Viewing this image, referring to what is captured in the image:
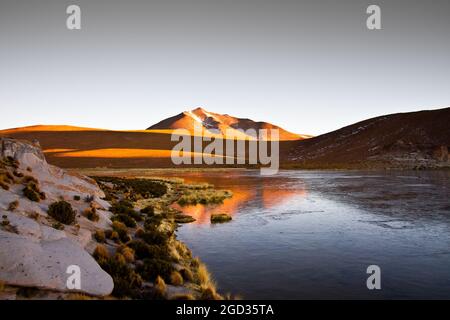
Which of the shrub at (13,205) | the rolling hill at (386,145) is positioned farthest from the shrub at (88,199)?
the rolling hill at (386,145)

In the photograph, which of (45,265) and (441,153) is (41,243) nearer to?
(45,265)

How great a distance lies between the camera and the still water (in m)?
10.4

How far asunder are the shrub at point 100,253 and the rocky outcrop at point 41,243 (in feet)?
1.00

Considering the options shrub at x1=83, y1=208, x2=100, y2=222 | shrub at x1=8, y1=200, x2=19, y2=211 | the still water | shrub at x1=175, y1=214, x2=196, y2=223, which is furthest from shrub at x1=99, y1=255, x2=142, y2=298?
shrub at x1=175, y1=214, x2=196, y2=223

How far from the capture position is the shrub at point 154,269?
995 cm

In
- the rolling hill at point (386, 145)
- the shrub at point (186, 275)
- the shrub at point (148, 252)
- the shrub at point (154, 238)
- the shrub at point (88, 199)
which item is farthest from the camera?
the rolling hill at point (386, 145)

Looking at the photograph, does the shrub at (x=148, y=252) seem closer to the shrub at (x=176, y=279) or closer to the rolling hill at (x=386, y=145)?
the shrub at (x=176, y=279)

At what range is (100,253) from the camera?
35.2 feet

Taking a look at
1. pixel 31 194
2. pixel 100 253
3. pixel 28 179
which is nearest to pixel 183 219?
pixel 28 179

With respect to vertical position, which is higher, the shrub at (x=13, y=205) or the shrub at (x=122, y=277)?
the shrub at (x=13, y=205)

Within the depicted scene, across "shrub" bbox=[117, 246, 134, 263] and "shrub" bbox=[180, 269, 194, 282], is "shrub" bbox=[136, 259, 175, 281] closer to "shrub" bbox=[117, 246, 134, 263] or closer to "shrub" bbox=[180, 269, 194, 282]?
"shrub" bbox=[180, 269, 194, 282]

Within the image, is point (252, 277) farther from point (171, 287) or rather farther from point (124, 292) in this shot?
point (124, 292)

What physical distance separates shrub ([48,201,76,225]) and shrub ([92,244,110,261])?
6.47 ft

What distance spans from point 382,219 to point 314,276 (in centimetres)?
1076
